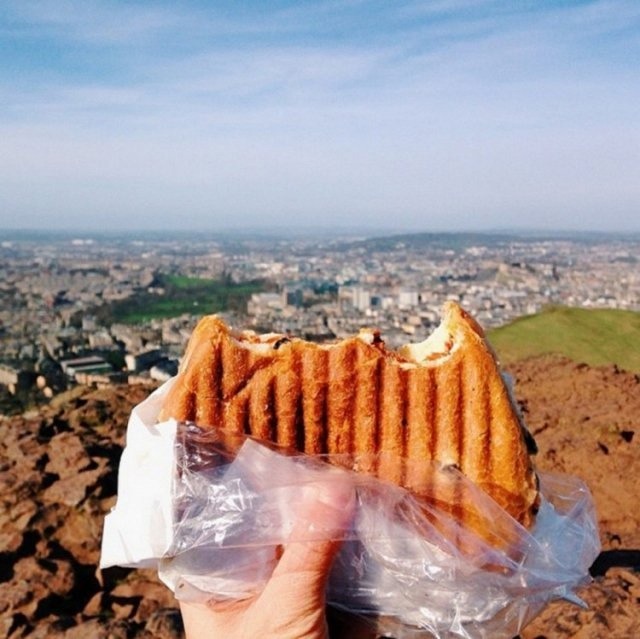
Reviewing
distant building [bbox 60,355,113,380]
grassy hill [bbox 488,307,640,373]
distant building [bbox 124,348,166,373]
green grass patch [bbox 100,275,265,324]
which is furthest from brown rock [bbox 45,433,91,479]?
green grass patch [bbox 100,275,265,324]

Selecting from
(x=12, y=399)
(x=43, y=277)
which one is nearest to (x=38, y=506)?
(x=12, y=399)

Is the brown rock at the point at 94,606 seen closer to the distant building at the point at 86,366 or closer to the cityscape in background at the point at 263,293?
the cityscape in background at the point at 263,293

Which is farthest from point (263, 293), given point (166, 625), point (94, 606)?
point (166, 625)

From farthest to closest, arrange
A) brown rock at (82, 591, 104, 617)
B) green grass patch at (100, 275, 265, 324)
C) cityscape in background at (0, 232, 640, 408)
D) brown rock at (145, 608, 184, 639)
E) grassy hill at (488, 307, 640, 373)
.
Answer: green grass patch at (100, 275, 265, 324), cityscape in background at (0, 232, 640, 408), grassy hill at (488, 307, 640, 373), brown rock at (82, 591, 104, 617), brown rock at (145, 608, 184, 639)

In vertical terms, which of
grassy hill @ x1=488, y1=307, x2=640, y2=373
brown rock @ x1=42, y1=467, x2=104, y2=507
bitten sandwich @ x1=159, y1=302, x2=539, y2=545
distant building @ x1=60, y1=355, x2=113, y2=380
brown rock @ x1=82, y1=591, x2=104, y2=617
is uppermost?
bitten sandwich @ x1=159, y1=302, x2=539, y2=545

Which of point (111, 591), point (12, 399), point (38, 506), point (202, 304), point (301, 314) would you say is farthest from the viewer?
point (202, 304)

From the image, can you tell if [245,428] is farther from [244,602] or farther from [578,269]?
[578,269]

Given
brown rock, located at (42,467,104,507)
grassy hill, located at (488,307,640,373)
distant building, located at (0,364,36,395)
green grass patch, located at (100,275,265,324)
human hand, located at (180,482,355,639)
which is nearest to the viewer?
human hand, located at (180,482,355,639)

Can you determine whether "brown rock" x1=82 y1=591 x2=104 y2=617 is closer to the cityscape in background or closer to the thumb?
the cityscape in background
